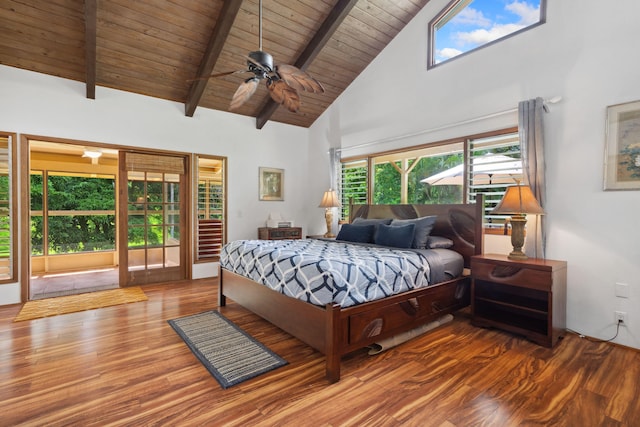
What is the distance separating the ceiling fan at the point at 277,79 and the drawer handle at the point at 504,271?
235cm

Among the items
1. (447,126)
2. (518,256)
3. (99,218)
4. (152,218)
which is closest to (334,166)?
(447,126)

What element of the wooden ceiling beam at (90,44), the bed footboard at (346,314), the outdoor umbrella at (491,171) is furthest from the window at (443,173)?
the wooden ceiling beam at (90,44)

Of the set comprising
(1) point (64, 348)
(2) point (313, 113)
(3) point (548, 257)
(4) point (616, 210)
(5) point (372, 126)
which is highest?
(2) point (313, 113)

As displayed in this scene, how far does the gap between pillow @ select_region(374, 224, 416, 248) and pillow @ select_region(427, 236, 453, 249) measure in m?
0.23

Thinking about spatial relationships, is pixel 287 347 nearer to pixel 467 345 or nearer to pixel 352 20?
pixel 467 345

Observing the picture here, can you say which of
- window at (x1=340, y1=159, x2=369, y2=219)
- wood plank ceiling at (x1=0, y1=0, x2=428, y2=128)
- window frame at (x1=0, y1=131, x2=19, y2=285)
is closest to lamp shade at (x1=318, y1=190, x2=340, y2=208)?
window at (x1=340, y1=159, x2=369, y2=219)

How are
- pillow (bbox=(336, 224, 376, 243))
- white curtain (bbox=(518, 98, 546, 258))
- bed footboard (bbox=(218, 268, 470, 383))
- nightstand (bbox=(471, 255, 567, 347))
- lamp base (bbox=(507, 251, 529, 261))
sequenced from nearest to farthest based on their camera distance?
1. bed footboard (bbox=(218, 268, 470, 383))
2. nightstand (bbox=(471, 255, 567, 347))
3. lamp base (bbox=(507, 251, 529, 261))
4. white curtain (bbox=(518, 98, 546, 258))
5. pillow (bbox=(336, 224, 376, 243))

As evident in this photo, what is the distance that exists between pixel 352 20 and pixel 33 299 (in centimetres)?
552

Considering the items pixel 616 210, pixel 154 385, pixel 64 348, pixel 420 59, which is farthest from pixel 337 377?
pixel 420 59

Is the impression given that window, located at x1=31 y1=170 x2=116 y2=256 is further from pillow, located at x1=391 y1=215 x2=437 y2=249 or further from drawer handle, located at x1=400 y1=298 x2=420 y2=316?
drawer handle, located at x1=400 y1=298 x2=420 y2=316

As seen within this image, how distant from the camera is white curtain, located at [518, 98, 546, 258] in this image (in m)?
3.07

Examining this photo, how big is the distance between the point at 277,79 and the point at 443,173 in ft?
8.23

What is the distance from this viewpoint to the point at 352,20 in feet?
13.8

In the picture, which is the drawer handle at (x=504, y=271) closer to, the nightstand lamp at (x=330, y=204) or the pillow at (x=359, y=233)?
the pillow at (x=359, y=233)
